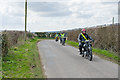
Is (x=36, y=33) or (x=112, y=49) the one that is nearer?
(x=112, y=49)

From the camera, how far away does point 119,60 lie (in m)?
11.3

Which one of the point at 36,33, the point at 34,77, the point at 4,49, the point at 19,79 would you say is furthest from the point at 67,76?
the point at 36,33

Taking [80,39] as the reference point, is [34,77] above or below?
below

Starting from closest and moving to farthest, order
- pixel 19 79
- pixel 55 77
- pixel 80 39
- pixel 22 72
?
pixel 19 79 < pixel 55 77 < pixel 22 72 < pixel 80 39

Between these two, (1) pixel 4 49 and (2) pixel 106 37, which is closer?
(1) pixel 4 49

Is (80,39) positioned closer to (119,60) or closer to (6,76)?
(119,60)

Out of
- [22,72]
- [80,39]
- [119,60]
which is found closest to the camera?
[22,72]

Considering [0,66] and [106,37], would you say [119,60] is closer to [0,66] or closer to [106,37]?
[106,37]

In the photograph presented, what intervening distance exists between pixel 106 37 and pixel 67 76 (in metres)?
8.85

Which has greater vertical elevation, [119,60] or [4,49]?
[4,49]

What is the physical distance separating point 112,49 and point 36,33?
4283cm

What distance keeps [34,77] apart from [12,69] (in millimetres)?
1725

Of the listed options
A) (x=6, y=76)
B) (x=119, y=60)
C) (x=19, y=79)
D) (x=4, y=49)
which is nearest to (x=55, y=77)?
(x=19, y=79)

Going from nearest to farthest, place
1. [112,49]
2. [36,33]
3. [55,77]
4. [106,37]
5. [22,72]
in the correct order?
[55,77], [22,72], [112,49], [106,37], [36,33]
